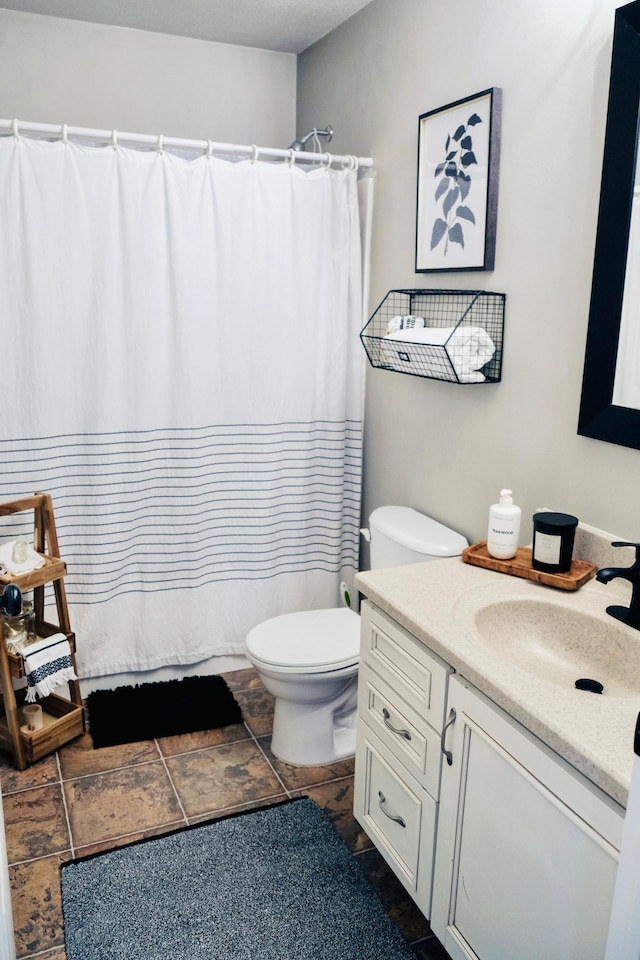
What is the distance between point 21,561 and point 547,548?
1.56 m

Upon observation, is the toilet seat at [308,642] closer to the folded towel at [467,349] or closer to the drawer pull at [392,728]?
the drawer pull at [392,728]

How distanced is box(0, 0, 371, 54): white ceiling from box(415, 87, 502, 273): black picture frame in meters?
0.72

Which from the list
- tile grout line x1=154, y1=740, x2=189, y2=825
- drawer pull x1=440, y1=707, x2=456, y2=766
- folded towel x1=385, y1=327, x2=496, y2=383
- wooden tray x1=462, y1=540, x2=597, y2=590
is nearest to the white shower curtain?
tile grout line x1=154, y1=740, x2=189, y2=825

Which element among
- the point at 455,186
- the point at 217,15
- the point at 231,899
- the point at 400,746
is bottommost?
the point at 231,899

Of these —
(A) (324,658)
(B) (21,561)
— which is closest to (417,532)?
(A) (324,658)

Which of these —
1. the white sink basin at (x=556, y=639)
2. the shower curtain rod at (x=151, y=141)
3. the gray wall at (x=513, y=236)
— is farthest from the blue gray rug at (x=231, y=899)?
the shower curtain rod at (x=151, y=141)

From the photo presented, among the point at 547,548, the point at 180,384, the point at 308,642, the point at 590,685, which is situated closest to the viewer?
the point at 590,685

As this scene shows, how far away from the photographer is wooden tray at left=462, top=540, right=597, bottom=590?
67.7 inches

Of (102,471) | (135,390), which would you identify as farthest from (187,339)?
(102,471)

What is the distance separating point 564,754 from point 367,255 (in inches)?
79.8

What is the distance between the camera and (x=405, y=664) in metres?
1.67

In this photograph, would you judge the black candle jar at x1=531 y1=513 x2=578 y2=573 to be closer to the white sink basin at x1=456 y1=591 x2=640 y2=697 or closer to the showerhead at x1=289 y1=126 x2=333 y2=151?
the white sink basin at x1=456 y1=591 x2=640 y2=697

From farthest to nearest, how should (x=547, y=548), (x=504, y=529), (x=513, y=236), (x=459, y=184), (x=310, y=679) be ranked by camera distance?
(x=310, y=679)
(x=459, y=184)
(x=513, y=236)
(x=504, y=529)
(x=547, y=548)

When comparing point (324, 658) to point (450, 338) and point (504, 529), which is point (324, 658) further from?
point (450, 338)
